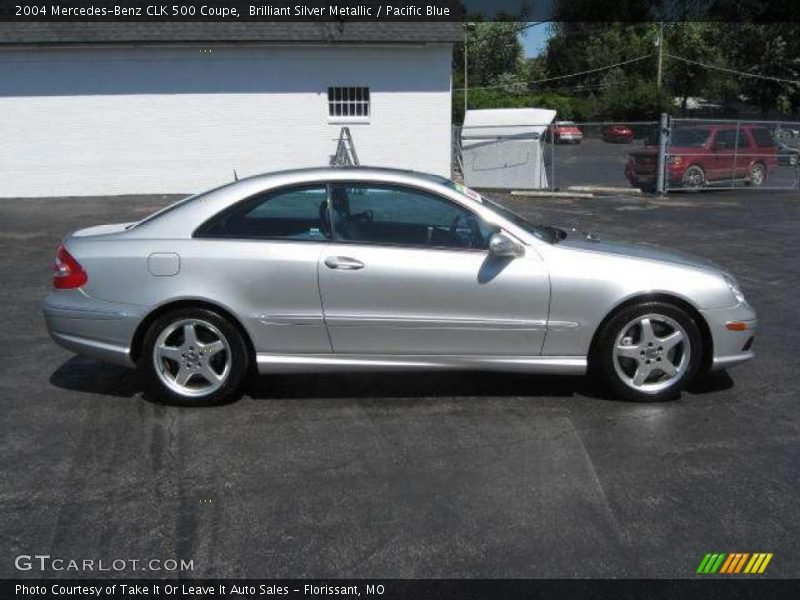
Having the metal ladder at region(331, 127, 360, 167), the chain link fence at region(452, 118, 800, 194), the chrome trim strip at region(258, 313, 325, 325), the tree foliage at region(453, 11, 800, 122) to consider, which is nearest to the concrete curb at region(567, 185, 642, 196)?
the chain link fence at region(452, 118, 800, 194)

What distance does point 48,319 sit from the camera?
573cm

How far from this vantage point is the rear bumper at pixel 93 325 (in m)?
5.51

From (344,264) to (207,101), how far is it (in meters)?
16.3

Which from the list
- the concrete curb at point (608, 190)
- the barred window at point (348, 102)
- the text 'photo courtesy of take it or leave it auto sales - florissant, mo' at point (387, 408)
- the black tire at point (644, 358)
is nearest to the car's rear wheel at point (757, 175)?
the concrete curb at point (608, 190)

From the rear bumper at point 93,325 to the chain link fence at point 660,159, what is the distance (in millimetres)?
15373

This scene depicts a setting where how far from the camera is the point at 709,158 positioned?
1983cm

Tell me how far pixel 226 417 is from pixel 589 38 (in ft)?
225

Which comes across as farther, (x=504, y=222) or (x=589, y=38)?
(x=589, y=38)

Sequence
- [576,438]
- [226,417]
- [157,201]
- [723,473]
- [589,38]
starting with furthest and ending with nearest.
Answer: [589,38]
[157,201]
[226,417]
[576,438]
[723,473]

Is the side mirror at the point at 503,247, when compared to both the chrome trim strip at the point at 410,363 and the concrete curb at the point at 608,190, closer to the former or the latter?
the chrome trim strip at the point at 410,363

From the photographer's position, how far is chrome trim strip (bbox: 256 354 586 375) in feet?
18.1

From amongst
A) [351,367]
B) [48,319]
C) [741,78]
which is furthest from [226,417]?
[741,78]

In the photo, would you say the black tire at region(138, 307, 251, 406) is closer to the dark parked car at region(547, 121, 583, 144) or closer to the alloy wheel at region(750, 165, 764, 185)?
the alloy wheel at region(750, 165, 764, 185)

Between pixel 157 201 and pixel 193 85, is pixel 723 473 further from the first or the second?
pixel 193 85
